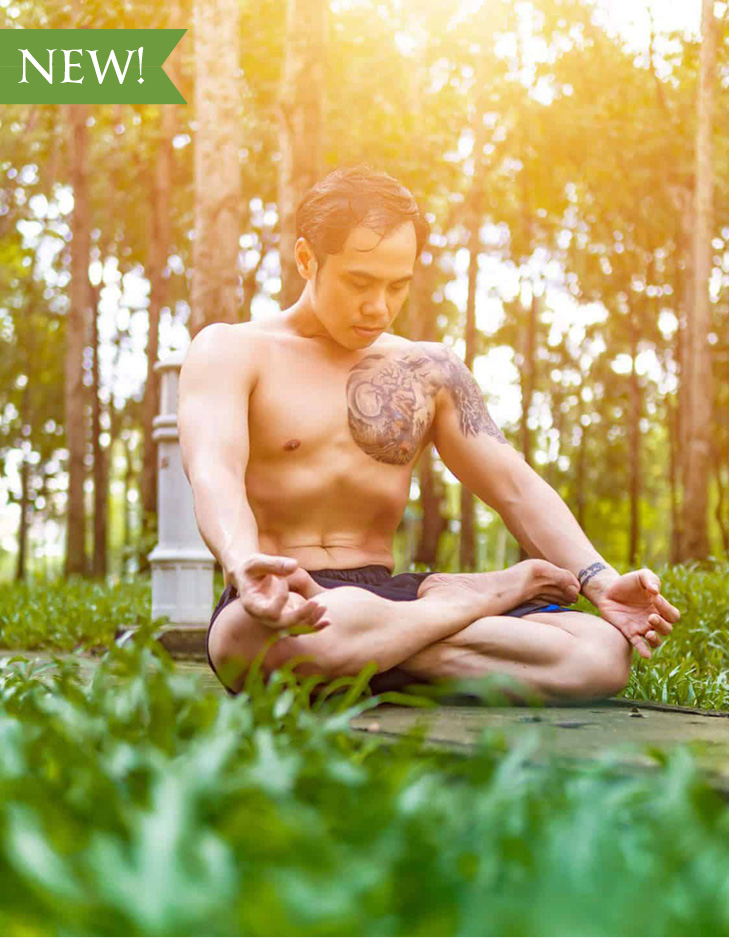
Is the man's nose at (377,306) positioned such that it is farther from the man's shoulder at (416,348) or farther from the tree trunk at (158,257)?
the tree trunk at (158,257)

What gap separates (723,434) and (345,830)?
95.5ft

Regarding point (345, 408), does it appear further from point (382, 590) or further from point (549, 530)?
point (549, 530)

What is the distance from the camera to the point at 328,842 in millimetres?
1422

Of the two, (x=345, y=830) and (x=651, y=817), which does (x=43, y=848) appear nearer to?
(x=345, y=830)

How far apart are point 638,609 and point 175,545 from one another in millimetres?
3699

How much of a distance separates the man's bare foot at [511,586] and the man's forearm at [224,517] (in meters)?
0.66

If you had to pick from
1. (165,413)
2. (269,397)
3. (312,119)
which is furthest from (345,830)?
(312,119)

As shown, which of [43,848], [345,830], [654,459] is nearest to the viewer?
[43,848]

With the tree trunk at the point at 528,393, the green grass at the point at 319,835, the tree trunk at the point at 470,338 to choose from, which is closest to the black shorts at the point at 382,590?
the green grass at the point at 319,835

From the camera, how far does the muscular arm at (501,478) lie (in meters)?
3.99

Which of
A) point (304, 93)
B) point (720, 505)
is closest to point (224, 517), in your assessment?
point (304, 93)

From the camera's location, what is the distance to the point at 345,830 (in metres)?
1.55

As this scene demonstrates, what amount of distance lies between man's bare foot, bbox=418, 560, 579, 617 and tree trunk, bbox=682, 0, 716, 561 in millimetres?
11818

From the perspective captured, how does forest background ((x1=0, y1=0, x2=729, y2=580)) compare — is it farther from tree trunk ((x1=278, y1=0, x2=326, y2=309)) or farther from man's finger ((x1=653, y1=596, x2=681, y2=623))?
man's finger ((x1=653, y1=596, x2=681, y2=623))
